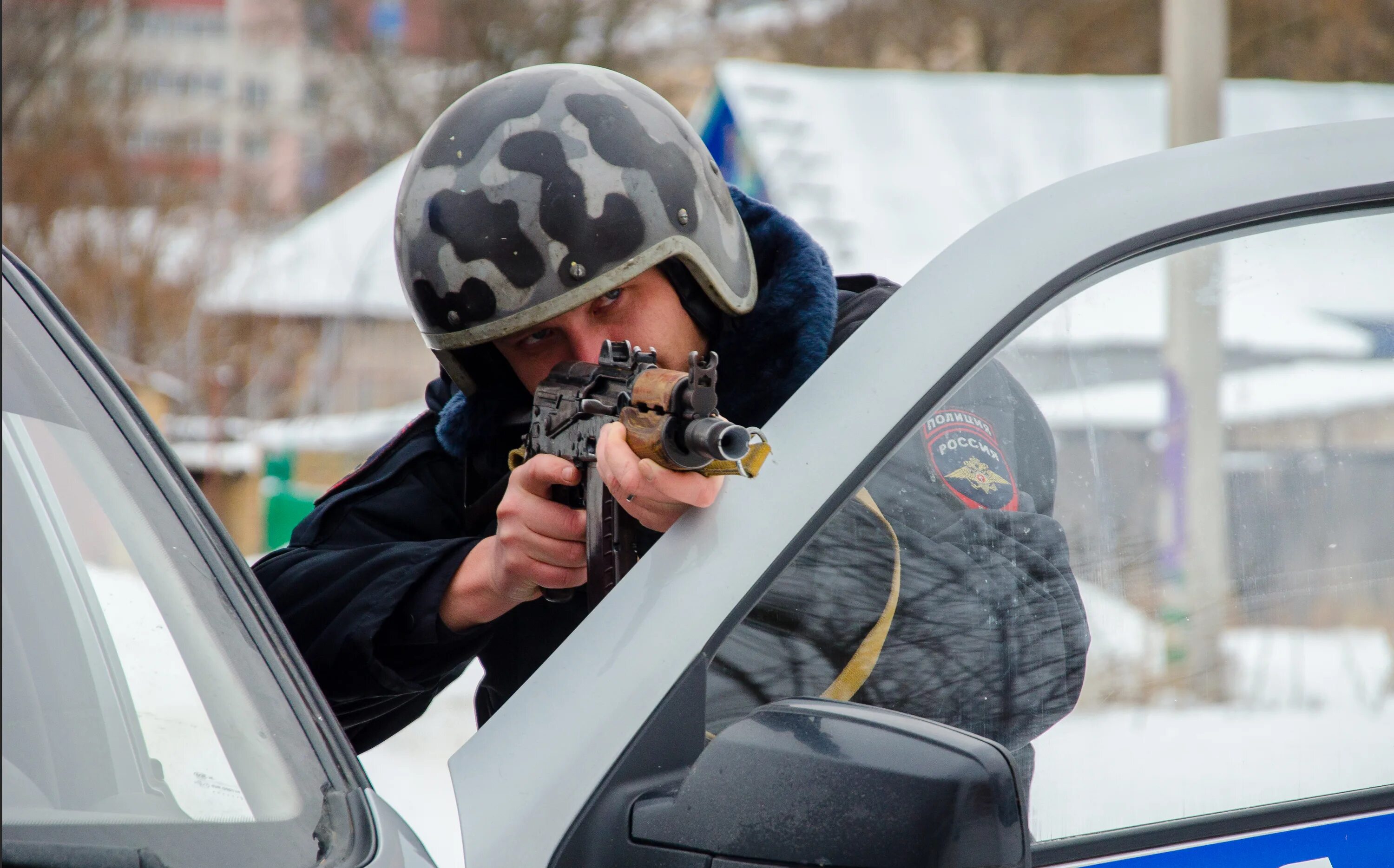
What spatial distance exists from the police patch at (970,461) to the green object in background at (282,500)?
26.6ft

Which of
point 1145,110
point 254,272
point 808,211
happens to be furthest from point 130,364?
point 1145,110

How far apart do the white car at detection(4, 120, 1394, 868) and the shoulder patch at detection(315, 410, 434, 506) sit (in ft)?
2.58

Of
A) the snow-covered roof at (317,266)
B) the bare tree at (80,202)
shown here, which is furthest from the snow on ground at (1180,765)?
the bare tree at (80,202)

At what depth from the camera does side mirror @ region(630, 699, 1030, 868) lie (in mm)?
972

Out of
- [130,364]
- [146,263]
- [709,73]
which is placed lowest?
[130,364]

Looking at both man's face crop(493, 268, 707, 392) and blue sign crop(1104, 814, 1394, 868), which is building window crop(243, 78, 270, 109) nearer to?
man's face crop(493, 268, 707, 392)

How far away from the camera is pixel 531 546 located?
1.51 meters

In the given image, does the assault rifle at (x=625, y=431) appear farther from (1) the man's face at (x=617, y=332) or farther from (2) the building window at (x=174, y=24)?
(2) the building window at (x=174, y=24)

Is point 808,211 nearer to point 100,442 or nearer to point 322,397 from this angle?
point 322,397

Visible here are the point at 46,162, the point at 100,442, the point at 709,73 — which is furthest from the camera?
the point at 709,73

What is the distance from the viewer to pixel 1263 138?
138cm

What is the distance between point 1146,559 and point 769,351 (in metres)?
0.69

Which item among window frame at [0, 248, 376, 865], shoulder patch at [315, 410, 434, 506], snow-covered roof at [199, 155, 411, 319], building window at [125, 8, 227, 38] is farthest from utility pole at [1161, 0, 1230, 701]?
building window at [125, 8, 227, 38]

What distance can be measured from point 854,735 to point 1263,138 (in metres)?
0.80
